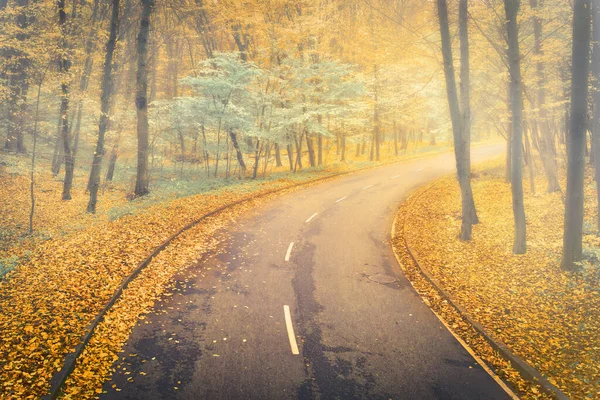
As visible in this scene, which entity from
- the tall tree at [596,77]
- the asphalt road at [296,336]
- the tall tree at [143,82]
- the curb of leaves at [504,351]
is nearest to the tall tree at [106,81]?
the tall tree at [143,82]

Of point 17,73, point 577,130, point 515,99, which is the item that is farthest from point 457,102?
point 17,73

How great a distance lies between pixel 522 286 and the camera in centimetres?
950

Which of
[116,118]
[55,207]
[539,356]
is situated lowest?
[539,356]

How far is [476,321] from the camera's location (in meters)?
7.85

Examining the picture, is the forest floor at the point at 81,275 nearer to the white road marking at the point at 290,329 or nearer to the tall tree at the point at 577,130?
the white road marking at the point at 290,329

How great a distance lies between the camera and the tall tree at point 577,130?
28.0ft

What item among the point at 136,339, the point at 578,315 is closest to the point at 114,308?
the point at 136,339

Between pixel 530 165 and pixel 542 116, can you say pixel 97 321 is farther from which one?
pixel 530 165

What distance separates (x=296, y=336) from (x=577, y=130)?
28.4ft

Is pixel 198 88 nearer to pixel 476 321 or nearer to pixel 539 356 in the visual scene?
pixel 476 321

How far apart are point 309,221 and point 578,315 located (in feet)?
31.8

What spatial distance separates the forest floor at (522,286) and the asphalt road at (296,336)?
1017mm

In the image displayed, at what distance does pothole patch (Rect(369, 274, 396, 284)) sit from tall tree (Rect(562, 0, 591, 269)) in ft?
16.1

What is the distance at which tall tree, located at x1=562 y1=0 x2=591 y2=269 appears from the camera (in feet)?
28.0
